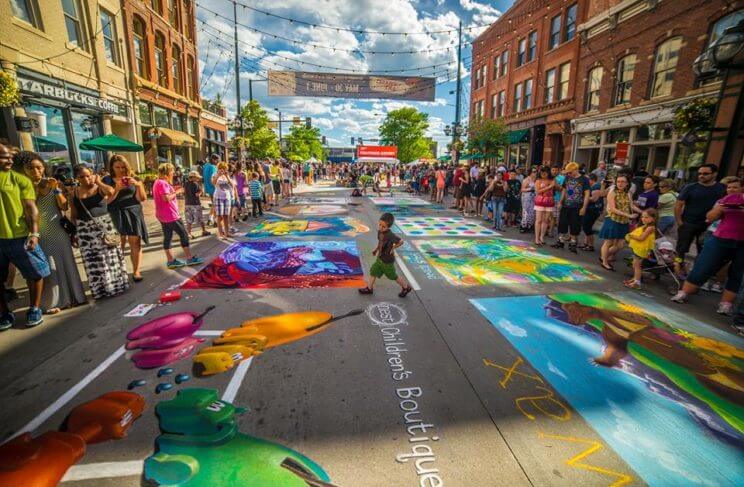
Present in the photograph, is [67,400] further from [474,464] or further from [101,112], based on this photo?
[101,112]

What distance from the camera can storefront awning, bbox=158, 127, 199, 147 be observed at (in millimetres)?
18828

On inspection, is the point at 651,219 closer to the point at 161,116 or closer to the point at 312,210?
the point at 312,210

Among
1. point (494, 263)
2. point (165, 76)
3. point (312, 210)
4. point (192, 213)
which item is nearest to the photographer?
point (494, 263)

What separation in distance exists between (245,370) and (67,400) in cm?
133

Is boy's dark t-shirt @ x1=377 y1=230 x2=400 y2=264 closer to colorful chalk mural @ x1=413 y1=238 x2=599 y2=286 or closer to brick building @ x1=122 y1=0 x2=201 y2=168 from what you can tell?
colorful chalk mural @ x1=413 y1=238 x2=599 y2=286

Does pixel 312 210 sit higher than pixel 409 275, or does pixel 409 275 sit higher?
pixel 312 210

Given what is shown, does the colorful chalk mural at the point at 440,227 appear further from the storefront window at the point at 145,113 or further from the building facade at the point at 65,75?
the storefront window at the point at 145,113

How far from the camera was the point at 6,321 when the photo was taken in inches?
152

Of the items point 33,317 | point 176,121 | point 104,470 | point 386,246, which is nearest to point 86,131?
point 176,121

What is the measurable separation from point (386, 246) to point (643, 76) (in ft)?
52.5

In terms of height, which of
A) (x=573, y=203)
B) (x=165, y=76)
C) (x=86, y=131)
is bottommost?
(x=573, y=203)

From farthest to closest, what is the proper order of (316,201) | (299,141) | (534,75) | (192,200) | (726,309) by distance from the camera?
(299,141), (534,75), (316,201), (192,200), (726,309)

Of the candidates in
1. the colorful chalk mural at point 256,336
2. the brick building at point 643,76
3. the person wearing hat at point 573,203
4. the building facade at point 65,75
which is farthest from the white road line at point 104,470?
the brick building at point 643,76

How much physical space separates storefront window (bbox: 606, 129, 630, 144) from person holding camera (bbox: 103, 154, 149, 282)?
18509 millimetres
